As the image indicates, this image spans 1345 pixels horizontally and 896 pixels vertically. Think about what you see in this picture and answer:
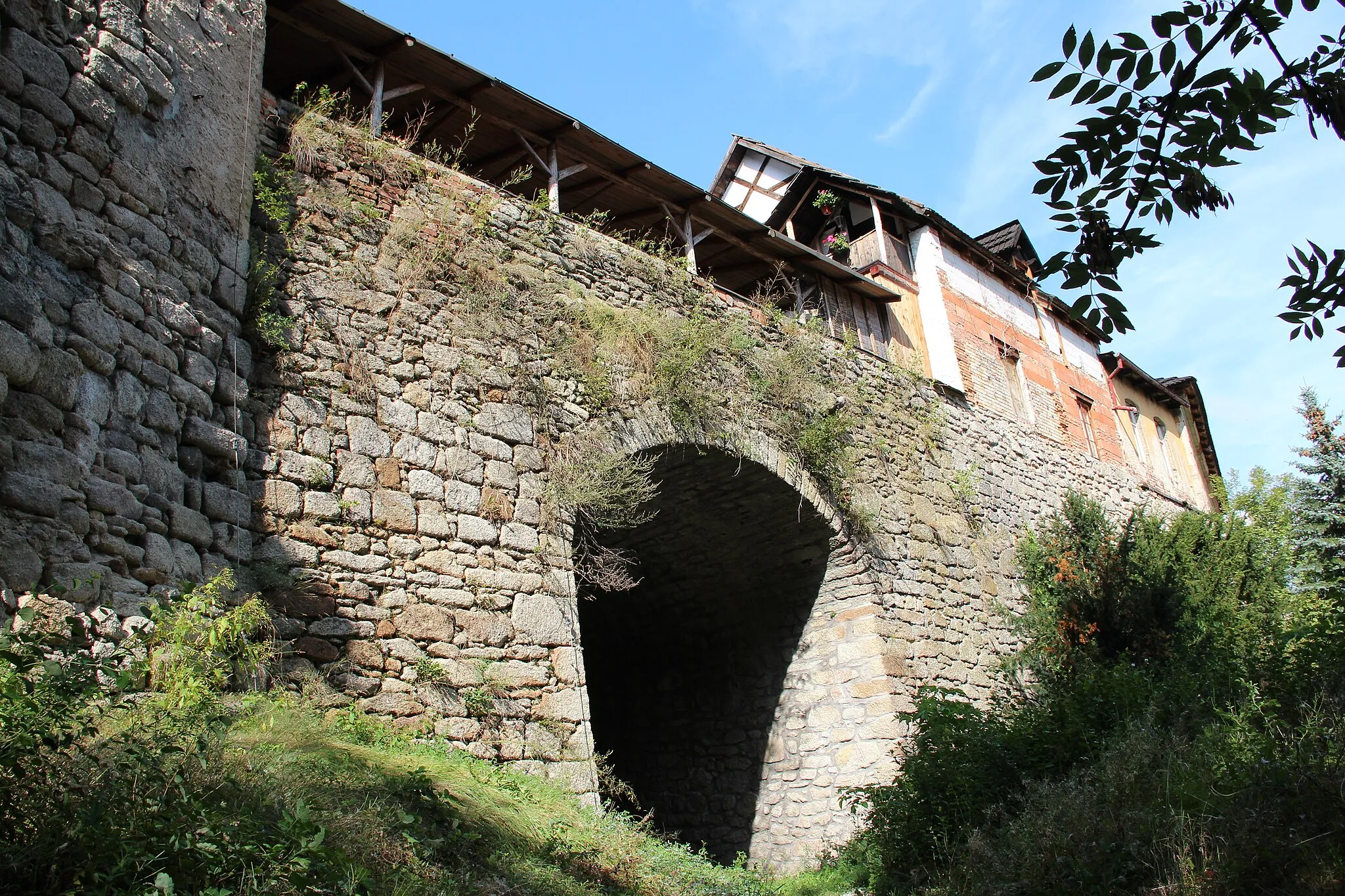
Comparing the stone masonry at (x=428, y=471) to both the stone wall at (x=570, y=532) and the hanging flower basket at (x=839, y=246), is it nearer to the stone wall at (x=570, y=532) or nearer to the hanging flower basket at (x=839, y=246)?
the stone wall at (x=570, y=532)

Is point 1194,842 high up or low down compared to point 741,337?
down

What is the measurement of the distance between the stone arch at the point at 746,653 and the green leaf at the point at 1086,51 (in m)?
4.84

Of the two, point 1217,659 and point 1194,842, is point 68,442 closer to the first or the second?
point 1194,842

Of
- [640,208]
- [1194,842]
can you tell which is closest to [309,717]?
[1194,842]

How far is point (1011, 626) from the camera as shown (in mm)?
10516

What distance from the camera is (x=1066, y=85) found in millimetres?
3182

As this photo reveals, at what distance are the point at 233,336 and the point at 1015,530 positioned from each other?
9376 millimetres

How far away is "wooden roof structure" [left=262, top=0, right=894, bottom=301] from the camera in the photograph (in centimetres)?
740

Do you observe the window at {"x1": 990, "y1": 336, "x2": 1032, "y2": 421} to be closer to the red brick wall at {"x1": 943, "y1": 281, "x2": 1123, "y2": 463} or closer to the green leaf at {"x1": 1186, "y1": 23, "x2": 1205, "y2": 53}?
the red brick wall at {"x1": 943, "y1": 281, "x2": 1123, "y2": 463}

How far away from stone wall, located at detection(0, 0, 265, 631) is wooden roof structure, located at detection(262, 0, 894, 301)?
2.00 m

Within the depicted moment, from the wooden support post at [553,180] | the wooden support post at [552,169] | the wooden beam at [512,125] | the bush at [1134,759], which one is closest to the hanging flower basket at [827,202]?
the wooden beam at [512,125]

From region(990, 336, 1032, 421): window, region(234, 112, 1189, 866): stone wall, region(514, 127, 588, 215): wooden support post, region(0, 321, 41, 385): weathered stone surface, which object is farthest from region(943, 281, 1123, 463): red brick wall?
region(0, 321, 41, 385): weathered stone surface

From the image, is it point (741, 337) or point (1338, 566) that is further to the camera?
point (1338, 566)

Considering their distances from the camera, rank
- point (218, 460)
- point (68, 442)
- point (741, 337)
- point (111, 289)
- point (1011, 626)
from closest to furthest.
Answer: point (68, 442)
point (111, 289)
point (218, 460)
point (741, 337)
point (1011, 626)
